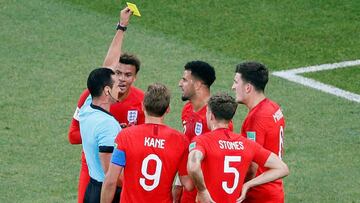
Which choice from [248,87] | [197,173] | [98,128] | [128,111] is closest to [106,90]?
[98,128]

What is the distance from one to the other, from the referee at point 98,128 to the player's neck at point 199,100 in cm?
86

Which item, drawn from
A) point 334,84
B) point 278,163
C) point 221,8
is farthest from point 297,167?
point 221,8

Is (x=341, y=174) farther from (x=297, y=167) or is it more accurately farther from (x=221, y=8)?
(x=221, y=8)

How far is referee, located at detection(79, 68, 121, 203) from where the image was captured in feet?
31.3

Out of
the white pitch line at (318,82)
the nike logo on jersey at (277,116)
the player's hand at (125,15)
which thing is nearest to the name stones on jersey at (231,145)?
the nike logo on jersey at (277,116)

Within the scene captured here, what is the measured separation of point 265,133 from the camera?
9.84 m

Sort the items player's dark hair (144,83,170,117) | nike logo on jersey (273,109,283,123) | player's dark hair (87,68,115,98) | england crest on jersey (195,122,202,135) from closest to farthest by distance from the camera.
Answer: player's dark hair (144,83,170,117) < player's dark hair (87,68,115,98) < nike logo on jersey (273,109,283,123) < england crest on jersey (195,122,202,135)

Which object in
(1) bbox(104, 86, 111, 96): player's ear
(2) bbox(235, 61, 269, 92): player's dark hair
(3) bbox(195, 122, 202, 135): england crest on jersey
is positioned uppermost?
(2) bbox(235, 61, 269, 92): player's dark hair

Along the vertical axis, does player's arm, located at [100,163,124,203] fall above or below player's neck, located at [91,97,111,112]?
below

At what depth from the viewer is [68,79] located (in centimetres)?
1603

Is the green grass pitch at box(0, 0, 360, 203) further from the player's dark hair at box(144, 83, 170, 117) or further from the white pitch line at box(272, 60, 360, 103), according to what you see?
the player's dark hair at box(144, 83, 170, 117)

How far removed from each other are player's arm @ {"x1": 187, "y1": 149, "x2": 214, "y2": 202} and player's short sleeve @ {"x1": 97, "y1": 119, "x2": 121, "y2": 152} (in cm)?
88

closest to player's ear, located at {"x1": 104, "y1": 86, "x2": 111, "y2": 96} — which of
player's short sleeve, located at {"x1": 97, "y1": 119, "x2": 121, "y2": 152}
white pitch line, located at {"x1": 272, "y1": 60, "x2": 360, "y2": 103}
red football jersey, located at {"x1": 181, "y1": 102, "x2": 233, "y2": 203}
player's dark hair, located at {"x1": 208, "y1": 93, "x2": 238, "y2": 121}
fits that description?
player's short sleeve, located at {"x1": 97, "y1": 119, "x2": 121, "y2": 152}

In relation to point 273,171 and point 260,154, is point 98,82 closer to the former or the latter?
point 260,154
